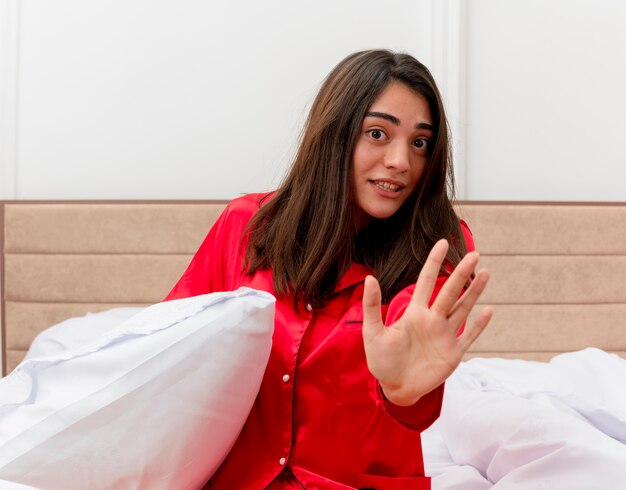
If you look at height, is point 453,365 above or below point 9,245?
above

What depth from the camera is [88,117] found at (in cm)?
277

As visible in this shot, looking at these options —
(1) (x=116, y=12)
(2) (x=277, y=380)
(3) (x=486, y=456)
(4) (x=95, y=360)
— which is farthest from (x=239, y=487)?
(1) (x=116, y=12)

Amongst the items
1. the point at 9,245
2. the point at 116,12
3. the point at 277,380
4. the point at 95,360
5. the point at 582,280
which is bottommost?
the point at 582,280

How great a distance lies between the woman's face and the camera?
123 cm

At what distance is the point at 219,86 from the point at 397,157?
171cm

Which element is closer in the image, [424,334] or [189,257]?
[424,334]

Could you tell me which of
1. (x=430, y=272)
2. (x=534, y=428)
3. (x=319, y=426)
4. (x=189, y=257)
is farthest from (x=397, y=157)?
(x=189, y=257)

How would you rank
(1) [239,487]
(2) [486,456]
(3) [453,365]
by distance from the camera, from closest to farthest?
1. (3) [453,365]
2. (1) [239,487]
3. (2) [486,456]

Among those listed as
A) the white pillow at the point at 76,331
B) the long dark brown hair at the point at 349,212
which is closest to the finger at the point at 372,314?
the long dark brown hair at the point at 349,212

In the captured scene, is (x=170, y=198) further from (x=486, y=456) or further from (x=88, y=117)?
(x=486, y=456)

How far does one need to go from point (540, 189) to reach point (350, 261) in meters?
1.78

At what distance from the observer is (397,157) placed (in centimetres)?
120

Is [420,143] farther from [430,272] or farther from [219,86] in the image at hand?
[219,86]

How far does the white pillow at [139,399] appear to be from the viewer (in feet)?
3.11
